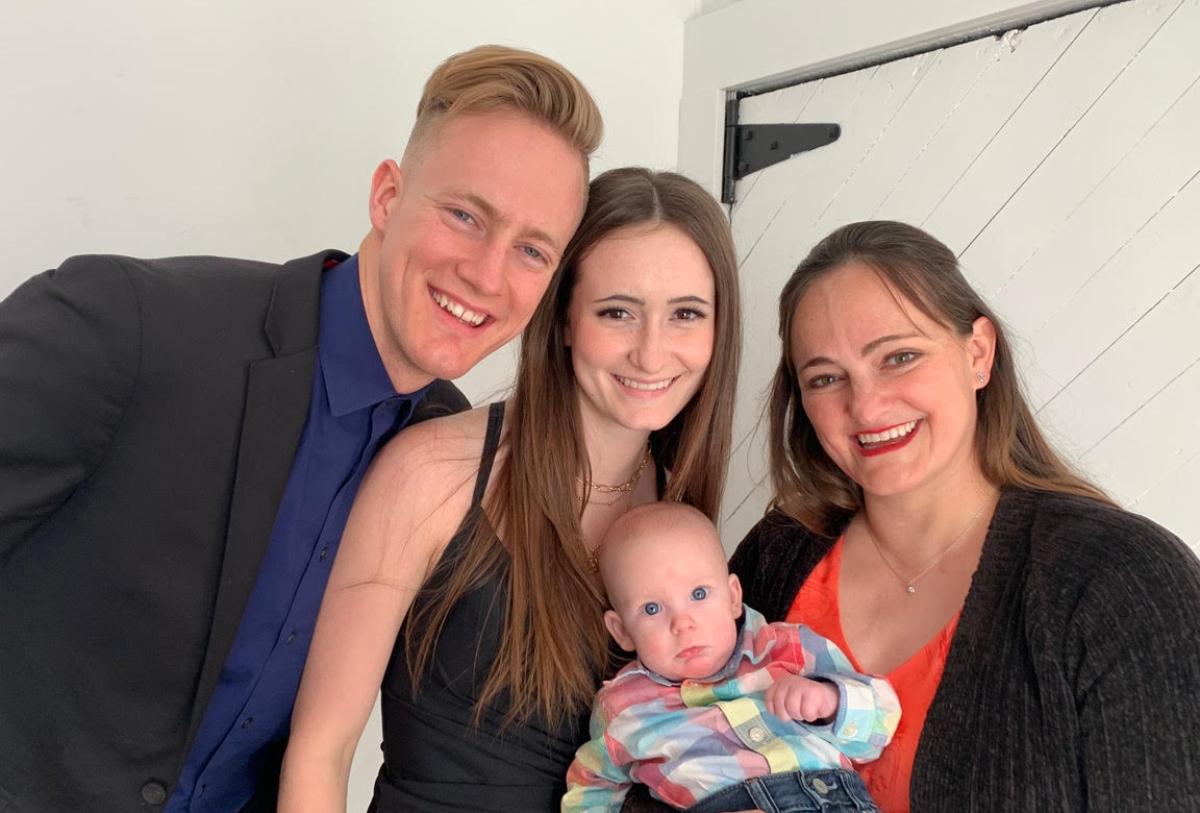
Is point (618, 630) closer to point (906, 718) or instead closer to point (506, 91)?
point (906, 718)

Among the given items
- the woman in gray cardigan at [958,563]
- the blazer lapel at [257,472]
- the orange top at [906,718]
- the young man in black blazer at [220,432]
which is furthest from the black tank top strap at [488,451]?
the orange top at [906,718]

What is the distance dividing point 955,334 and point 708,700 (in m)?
0.80

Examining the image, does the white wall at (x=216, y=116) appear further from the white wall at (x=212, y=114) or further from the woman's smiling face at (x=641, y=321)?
the woman's smiling face at (x=641, y=321)

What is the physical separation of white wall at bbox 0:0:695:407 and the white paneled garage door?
1132 millimetres

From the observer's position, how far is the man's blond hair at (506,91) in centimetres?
180

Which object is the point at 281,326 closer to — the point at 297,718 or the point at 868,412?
the point at 297,718

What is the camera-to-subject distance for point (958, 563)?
1840 millimetres

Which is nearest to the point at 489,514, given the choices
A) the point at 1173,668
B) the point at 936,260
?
the point at 936,260

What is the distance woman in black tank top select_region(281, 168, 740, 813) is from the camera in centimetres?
175

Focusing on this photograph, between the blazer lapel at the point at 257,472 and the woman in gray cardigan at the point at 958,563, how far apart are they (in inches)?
37.3

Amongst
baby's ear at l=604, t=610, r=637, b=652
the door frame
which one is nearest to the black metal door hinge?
the door frame

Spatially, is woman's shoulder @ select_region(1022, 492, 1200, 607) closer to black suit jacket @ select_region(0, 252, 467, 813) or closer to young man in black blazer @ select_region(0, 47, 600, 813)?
young man in black blazer @ select_region(0, 47, 600, 813)

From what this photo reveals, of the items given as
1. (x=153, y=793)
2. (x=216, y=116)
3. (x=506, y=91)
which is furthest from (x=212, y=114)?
(x=153, y=793)

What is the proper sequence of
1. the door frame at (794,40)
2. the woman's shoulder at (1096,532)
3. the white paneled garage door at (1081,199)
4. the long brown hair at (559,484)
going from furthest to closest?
the door frame at (794,40) < the white paneled garage door at (1081,199) < the long brown hair at (559,484) < the woman's shoulder at (1096,532)
